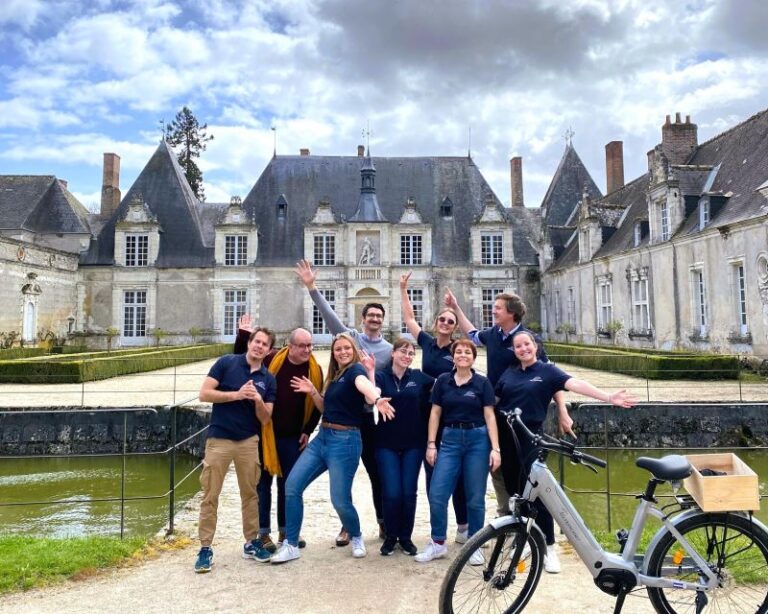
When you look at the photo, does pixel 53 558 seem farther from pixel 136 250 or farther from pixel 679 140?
pixel 136 250

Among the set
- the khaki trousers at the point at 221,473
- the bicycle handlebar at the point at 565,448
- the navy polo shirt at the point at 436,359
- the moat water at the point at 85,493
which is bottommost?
A: the moat water at the point at 85,493

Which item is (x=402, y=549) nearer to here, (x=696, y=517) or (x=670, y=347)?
(x=696, y=517)

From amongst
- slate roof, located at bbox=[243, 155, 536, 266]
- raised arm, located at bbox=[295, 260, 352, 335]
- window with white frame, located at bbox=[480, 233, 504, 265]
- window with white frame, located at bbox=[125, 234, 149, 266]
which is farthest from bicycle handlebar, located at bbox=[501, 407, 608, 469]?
window with white frame, located at bbox=[125, 234, 149, 266]

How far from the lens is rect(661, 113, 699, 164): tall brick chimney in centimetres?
2122

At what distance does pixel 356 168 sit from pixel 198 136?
18.3 meters

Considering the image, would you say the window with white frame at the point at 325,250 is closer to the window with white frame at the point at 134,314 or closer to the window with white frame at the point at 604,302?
the window with white frame at the point at 134,314

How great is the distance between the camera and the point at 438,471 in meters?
3.91

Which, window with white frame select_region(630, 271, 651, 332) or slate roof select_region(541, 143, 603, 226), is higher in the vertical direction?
slate roof select_region(541, 143, 603, 226)

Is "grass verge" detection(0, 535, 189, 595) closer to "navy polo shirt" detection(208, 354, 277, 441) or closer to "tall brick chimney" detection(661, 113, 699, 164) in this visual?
"navy polo shirt" detection(208, 354, 277, 441)

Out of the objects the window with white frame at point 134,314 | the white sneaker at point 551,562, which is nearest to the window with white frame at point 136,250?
the window with white frame at point 134,314

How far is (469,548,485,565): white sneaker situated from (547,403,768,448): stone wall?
21.4 feet

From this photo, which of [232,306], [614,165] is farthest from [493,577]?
[614,165]

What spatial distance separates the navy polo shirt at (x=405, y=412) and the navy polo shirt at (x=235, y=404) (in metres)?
0.86

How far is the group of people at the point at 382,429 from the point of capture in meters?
3.87
